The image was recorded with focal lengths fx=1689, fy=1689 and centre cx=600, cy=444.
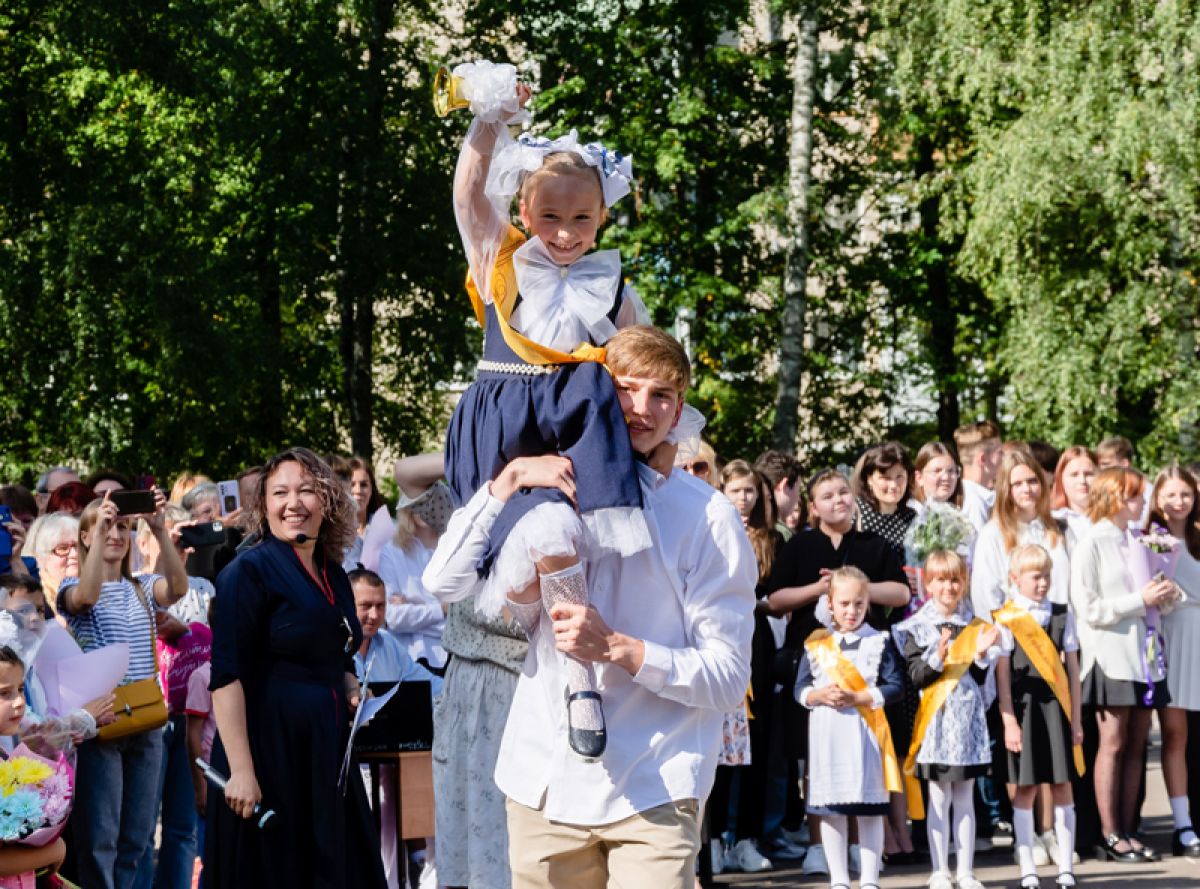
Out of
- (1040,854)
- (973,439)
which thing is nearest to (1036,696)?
(1040,854)

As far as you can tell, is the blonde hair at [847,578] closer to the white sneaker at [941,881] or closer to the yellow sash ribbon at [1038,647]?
the yellow sash ribbon at [1038,647]

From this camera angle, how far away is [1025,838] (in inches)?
345

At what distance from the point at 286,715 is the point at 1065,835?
15.4 ft

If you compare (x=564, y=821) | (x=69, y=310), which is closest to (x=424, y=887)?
(x=564, y=821)

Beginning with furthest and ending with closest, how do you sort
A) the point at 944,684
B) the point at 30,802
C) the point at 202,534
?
the point at 202,534
the point at 944,684
the point at 30,802

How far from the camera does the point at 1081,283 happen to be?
21.7 metres

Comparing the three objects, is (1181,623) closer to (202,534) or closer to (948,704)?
(948,704)

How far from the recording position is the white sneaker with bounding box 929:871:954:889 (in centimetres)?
850

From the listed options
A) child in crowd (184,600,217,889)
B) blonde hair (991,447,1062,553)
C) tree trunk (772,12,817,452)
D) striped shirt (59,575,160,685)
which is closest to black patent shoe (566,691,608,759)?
striped shirt (59,575,160,685)

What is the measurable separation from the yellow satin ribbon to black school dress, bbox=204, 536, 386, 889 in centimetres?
189

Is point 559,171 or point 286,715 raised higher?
point 559,171

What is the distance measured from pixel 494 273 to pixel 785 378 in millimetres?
18253

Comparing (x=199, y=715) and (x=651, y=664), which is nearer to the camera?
(x=651, y=664)

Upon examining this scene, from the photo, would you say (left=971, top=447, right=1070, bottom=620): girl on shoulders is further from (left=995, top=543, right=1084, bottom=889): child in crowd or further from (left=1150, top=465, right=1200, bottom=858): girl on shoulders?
(left=1150, top=465, right=1200, bottom=858): girl on shoulders
